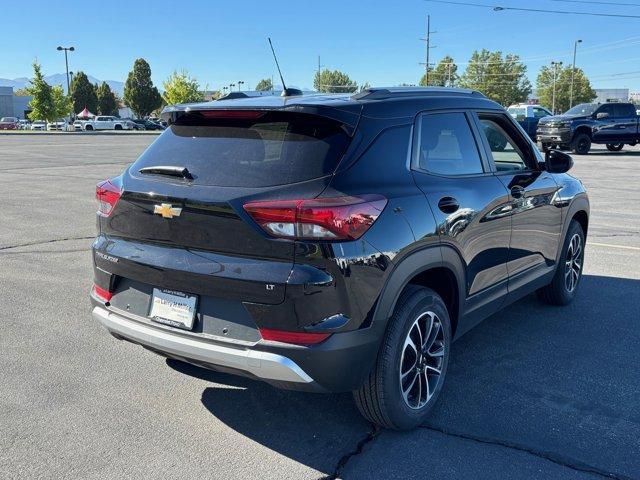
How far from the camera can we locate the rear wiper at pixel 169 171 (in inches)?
127

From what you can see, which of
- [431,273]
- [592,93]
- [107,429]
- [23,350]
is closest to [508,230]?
[431,273]

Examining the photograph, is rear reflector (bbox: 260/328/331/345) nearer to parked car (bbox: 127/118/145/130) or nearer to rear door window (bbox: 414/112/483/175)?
rear door window (bbox: 414/112/483/175)

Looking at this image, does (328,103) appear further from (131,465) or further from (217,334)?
(131,465)

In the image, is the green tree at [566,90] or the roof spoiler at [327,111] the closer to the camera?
the roof spoiler at [327,111]

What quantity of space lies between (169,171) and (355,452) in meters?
1.76

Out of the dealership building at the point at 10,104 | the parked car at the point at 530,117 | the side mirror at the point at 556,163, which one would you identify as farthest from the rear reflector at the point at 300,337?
the dealership building at the point at 10,104

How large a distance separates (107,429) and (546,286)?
382cm

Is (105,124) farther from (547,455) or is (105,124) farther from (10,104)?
(547,455)

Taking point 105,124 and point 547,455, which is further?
point 105,124

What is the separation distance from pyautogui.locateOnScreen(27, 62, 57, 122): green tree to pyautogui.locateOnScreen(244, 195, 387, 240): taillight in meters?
66.0

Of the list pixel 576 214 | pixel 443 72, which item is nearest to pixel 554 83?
pixel 443 72

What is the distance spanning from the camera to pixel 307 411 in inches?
141

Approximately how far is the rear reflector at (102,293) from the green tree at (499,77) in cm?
9974

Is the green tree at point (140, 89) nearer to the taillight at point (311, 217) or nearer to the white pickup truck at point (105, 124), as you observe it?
the white pickup truck at point (105, 124)
